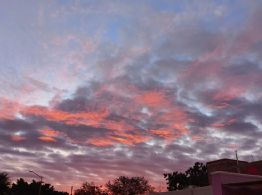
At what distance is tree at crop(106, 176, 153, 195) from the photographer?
120250 millimetres

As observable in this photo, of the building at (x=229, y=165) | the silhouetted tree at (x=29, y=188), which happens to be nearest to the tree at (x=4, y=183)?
the silhouetted tree at (x=29, y=188)

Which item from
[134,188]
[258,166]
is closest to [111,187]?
[134,188]

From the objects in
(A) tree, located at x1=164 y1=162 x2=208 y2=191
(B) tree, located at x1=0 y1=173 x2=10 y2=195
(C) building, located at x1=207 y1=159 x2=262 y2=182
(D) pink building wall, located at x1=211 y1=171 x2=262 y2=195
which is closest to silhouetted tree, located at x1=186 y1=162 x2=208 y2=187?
(A) tree, located at x1=164 y1=162 x2=208 y2=191

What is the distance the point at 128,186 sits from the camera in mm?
121250

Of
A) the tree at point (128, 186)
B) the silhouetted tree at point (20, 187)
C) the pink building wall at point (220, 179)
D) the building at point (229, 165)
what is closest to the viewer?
the pink building wall at point (220, 179)

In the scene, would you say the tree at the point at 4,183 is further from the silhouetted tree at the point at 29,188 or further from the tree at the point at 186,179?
the tree at the point at 186,179

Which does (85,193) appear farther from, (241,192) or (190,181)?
(241,192)

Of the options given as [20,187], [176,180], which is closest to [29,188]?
[20,187]

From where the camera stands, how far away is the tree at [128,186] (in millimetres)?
120250

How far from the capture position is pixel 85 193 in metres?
122

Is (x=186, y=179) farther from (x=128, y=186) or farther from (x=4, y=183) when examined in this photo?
(x=4, y=183)

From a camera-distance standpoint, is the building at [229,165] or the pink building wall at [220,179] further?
the building at [229,165]

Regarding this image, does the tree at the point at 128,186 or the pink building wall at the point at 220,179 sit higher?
the tree at the point at 128,186

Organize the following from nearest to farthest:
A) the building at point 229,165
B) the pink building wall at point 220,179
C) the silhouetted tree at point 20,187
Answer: the pink building wall at point 220,179 → the building at point 229,165 → the silhouetted tree at point 20,187
